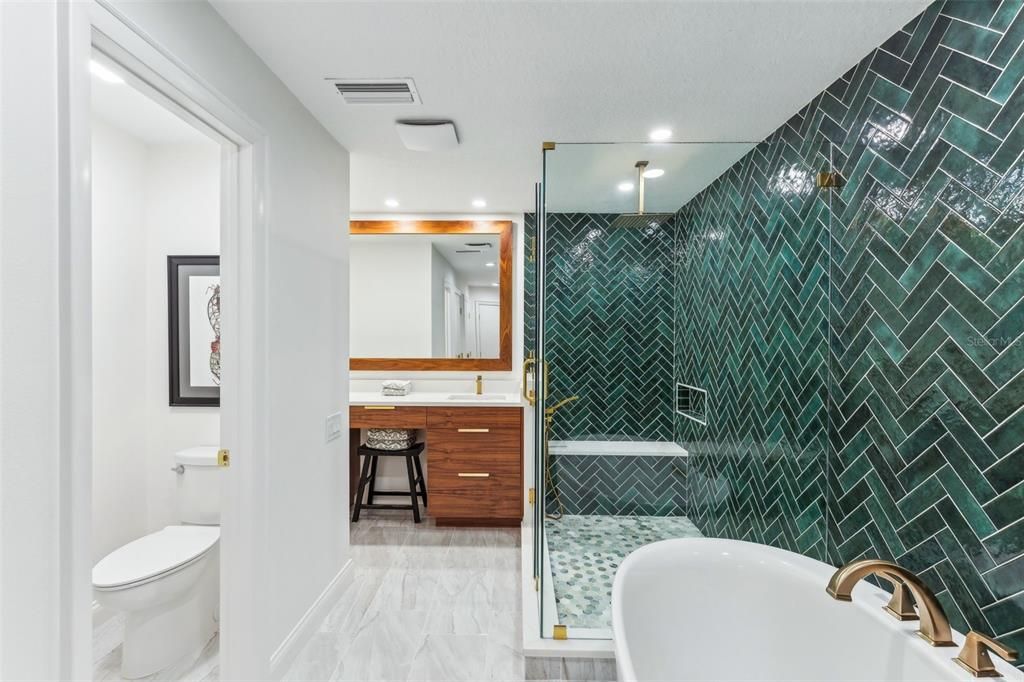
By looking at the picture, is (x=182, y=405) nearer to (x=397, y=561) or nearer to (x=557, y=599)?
(x=397, y=561)

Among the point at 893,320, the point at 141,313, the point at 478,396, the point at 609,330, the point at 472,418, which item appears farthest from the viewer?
the point at 478,396

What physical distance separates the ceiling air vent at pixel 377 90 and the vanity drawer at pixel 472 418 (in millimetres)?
1881

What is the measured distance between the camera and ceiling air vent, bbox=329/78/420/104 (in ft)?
5.55

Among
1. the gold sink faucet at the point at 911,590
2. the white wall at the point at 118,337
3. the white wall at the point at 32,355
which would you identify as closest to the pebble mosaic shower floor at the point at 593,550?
the gold sink faucet at the point at 911,590

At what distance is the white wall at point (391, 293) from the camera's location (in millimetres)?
3451

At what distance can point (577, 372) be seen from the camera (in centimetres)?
266

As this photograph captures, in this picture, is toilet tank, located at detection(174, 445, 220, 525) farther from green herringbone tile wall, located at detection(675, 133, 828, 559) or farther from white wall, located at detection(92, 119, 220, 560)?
green herringbone tile wall, located at detection(675, 133, 828, 559)

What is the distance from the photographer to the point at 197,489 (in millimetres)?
2135

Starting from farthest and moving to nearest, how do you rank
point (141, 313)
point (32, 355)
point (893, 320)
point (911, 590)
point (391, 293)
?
1. point (391, 293)
2. point (141, 313)
3. point (893, 320)
4. point (911, 590)
5. point (32, 355)

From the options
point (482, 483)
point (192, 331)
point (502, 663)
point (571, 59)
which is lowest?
point (502, 663)

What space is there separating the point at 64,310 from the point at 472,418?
7.50 feet

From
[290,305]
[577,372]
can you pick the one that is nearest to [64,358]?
[290,305]

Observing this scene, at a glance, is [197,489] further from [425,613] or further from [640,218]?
[640,218]

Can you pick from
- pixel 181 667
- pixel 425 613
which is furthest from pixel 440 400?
pixel 181 667
